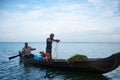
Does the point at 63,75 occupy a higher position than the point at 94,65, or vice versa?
the point at 94,65

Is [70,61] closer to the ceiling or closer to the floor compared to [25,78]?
closer to the ceiling

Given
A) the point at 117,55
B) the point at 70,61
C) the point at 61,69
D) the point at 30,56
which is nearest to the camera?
the point at 117,55

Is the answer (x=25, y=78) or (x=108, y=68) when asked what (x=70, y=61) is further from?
(x=25, y=78)

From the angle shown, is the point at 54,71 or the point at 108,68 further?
the point at 54,71

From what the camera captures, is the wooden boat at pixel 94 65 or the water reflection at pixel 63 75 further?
the water reflection at pixel 63 75

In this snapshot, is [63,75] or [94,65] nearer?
[94,65]

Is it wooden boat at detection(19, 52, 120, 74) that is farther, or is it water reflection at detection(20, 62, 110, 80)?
water reflection at detection(20, 62, 110, 80)

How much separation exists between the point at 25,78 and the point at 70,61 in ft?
11.9

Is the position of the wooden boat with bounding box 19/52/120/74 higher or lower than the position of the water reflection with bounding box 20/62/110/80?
higher

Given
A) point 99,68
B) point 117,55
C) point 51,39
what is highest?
point 51,39

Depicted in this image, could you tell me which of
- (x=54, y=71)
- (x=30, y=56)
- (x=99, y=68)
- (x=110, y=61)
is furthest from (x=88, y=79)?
(x=30, y=56)

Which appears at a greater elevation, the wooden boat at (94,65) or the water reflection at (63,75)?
the wooden boat at (94,65)

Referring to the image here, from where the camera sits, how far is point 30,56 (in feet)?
61.3

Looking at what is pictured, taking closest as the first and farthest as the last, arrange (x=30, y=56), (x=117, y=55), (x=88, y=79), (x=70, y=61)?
(x=117, y=55), (x=88, y=79), (x=70, y=61), (x=30, y=56)
